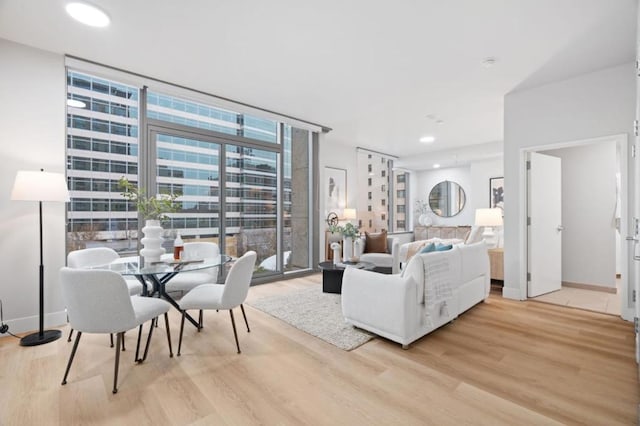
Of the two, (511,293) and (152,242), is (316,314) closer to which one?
(152,242)

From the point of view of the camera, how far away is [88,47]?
2.90 metres

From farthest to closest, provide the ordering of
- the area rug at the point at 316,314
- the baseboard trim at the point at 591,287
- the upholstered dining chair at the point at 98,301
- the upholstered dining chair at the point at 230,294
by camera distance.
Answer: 1. the baseboard trim at the point at 591,287
2. the area rug at the point at 316,314
3. the upholstered dining chair at the point at 230,294
4. the upholstered dining chair at the point at 98,301

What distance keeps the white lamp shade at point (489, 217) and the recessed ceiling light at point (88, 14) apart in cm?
524

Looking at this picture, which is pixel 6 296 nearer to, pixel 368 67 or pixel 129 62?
pixel 129 62

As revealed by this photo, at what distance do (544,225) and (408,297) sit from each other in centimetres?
286

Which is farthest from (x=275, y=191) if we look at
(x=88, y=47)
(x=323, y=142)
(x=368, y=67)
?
(x=88, y=47)

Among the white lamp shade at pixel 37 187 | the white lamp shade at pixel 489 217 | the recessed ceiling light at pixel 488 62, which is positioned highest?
the recessed ceiling light at pixel 488 62

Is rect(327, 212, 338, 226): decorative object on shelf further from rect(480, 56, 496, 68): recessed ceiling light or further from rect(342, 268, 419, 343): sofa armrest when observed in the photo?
rect(480, 56, 496, 68): recessed ceiling light

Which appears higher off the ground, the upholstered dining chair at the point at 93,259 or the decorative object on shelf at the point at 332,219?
the decorative object on shelf at the point at 332,219

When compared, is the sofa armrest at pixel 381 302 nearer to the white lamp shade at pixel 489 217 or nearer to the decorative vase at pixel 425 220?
the white lamp shade at pixel 489 217

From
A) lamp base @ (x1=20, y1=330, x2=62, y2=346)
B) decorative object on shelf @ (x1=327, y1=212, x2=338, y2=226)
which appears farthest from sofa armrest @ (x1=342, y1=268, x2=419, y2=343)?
decorative object on shelf @ (x1=327, y1=212, x2=338, y2=226)

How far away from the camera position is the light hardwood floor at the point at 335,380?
1729 mm

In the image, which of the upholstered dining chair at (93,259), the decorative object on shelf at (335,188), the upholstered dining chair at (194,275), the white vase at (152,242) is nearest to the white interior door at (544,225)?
the decorative object on shelf at (335,188)

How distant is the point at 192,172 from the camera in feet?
13.7
